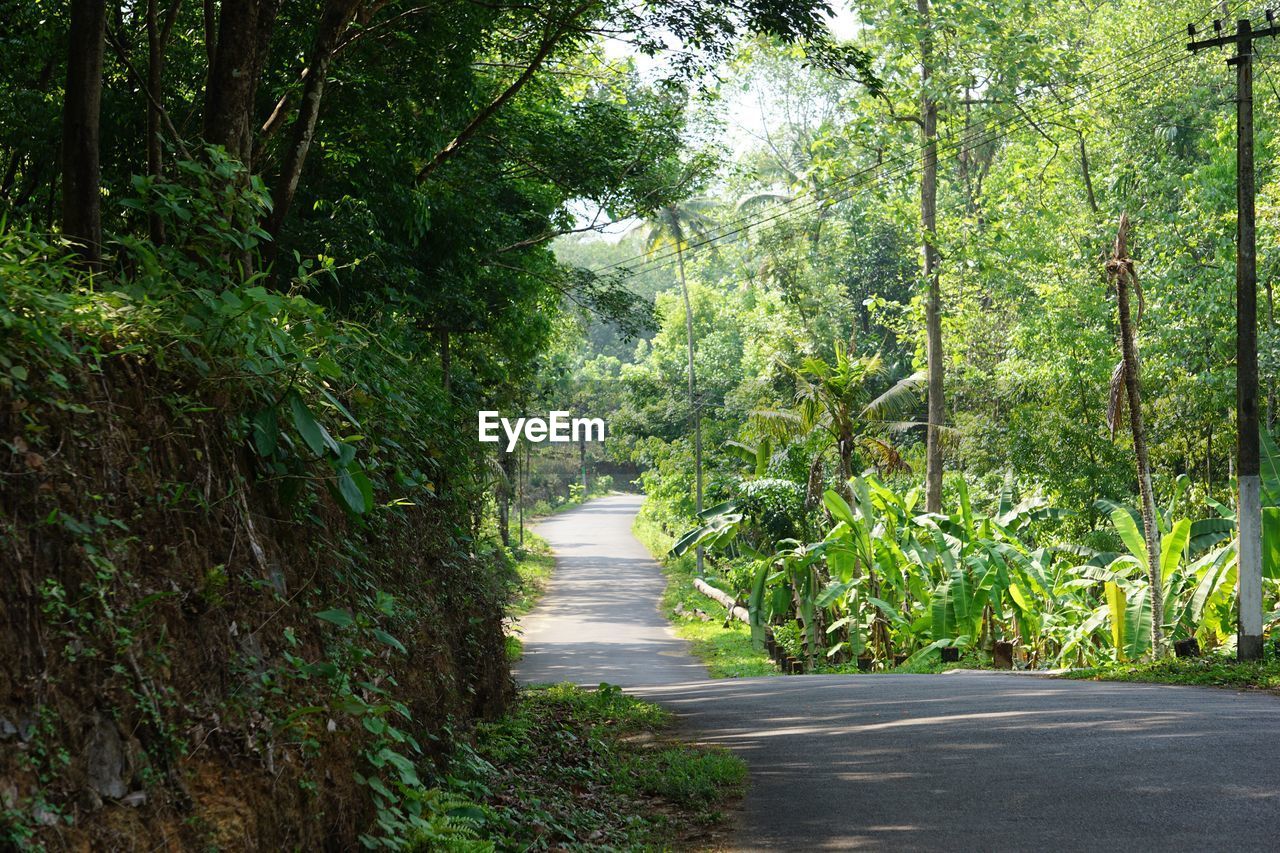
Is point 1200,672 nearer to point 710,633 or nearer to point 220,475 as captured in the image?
point 220,475

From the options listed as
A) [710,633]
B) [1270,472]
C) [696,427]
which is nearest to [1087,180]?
[696,427]

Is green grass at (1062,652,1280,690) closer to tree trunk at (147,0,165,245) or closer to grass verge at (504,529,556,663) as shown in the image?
tree trunk at (147,0,165,245)

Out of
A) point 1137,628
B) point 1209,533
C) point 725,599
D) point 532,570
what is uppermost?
point 1209,533

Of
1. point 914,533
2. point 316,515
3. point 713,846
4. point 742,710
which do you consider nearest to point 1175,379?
point 914,533

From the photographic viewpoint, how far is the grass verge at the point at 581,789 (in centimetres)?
623

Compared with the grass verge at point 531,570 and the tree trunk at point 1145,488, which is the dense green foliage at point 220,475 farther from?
the grass verge at point 531,570

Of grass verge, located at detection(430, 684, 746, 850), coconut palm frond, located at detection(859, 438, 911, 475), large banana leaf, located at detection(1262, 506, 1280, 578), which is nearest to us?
grass verge, located at detection(430, 684, 746, 850)

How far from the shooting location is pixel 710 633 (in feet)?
94.7

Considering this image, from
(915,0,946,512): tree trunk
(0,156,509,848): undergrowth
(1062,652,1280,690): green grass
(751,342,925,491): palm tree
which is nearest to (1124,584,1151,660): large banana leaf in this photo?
(1062,652,1280,690): green grass

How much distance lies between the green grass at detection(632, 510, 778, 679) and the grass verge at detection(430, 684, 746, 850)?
1295 cm

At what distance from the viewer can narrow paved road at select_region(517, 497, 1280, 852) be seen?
602cm

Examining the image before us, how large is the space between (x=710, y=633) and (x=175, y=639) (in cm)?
2554

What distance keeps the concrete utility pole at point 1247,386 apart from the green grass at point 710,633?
385 inches

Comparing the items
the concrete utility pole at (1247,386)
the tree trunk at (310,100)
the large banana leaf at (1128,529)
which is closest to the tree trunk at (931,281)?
the large banana leaf at (1128,529)
